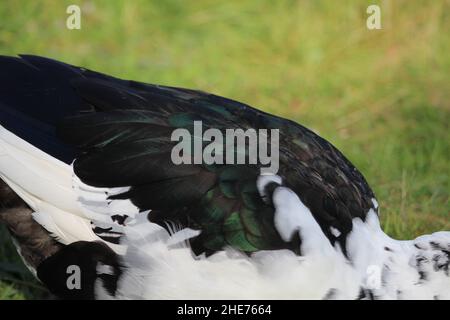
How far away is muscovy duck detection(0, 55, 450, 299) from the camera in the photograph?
2.82 meters

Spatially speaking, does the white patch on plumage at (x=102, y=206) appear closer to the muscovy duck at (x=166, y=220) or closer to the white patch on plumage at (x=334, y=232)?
the muscovy duck at (x=166, y=220)

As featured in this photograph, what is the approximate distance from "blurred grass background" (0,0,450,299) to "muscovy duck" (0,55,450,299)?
5.83 feet

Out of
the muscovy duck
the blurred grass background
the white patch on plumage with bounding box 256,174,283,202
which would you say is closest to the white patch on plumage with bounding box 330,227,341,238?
the muscovy duck

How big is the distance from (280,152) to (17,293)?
129 centimetres

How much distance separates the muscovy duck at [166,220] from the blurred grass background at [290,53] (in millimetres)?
1777

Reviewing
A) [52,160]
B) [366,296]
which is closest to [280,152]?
[366,296]

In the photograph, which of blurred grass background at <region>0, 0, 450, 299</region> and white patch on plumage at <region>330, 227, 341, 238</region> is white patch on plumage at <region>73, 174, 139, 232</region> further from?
blurred grass background at <region>0, 0, 450, 299</region>

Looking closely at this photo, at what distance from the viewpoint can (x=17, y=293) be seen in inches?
141

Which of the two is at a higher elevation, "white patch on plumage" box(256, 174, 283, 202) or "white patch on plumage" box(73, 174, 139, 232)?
"white patch on plumage" box(256, 174, 283, 202)

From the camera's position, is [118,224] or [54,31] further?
[54,31]

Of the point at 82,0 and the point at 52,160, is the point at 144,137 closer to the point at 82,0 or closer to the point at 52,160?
the point at 52,160

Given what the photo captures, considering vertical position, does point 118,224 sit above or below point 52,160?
below

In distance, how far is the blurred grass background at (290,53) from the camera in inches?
197

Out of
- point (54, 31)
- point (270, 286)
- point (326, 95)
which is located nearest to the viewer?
point (270, 286)
